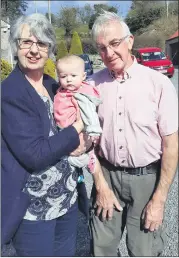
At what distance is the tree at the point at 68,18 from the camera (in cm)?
183

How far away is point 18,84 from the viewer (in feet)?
4.19

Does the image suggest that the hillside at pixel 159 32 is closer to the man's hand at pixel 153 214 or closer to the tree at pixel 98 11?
the tree at pixel 98 11

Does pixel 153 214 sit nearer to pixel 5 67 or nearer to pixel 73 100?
pixel 73 100

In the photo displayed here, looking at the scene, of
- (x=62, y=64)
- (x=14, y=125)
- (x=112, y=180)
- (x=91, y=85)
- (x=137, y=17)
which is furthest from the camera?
(x=137, y=17)

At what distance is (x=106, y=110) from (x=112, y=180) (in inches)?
13.7

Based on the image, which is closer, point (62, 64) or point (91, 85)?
point (62, 64)

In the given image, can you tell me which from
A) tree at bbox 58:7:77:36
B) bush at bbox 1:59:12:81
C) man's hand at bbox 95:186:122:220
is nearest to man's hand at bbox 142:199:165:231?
man's hand at bbox 95:186:122:220

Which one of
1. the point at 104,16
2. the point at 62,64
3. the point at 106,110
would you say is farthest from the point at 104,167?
the point at 104,16

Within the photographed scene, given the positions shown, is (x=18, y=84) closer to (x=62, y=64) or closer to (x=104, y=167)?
(x=62, y=64)

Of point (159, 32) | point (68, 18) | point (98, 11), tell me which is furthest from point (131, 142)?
point (159, 32)

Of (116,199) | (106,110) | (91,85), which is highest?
(91,85)

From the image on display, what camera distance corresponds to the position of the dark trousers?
4.57 ft

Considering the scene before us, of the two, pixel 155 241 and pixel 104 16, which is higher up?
pixel 104 16

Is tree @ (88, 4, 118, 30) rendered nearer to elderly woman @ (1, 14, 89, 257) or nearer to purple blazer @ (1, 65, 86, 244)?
elderly woman @ (1, 14, 89, 257)
